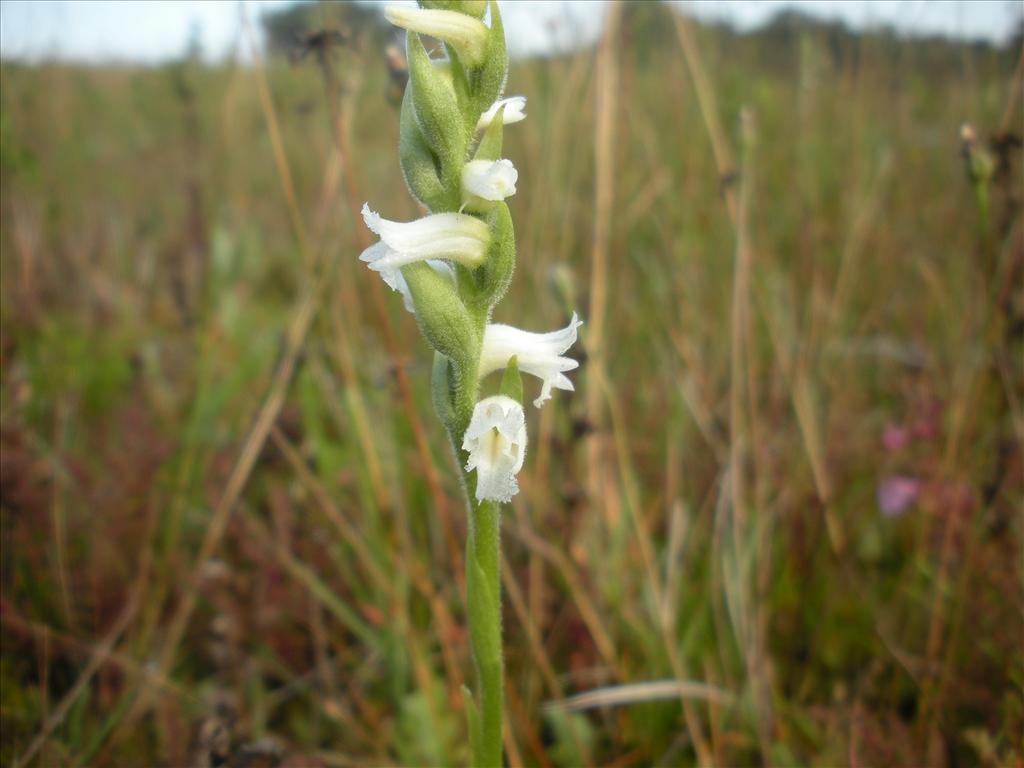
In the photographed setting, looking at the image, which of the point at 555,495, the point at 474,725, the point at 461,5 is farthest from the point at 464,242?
the point at 555,495

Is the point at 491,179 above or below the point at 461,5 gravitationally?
below

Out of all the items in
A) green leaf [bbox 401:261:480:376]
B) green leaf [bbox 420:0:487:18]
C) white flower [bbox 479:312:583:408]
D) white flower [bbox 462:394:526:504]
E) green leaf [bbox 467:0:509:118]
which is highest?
green leaf [bbox 420:0:487:18]

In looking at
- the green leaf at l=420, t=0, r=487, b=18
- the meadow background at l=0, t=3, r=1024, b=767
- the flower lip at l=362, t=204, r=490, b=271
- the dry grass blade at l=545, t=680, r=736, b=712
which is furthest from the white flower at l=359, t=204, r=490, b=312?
the dry grass blade at l=545, t=680, r=736, b=712

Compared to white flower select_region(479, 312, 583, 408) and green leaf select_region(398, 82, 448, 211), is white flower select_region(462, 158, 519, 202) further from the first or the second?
white flower select_region(479, 312, 583, 408)

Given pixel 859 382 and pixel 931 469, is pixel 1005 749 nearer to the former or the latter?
pixel 931 469

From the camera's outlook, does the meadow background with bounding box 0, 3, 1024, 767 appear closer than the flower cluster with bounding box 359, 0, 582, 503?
No

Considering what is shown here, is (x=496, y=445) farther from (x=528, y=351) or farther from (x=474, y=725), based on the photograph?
(x=474, y=725)

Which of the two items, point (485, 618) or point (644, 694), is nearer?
point (485, 618)

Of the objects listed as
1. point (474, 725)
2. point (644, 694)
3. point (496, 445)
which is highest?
point (496, 445)
